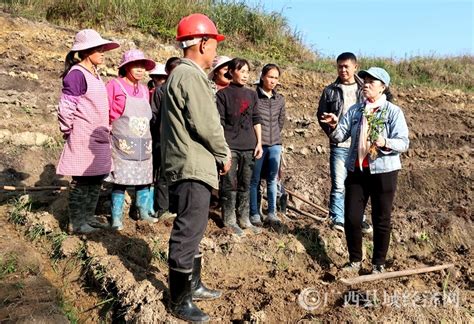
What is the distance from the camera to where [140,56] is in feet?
15.4

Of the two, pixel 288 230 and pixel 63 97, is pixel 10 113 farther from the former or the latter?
pixel 288 230

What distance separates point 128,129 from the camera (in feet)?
15.5

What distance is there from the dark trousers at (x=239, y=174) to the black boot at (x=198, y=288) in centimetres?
147

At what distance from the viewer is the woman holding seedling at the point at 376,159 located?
13.8ft

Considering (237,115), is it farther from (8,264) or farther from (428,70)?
(428,70)

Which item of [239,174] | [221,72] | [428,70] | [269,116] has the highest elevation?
[428,70]

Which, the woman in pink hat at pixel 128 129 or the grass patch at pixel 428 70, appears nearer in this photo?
the woman in pink hat at pixel 128 129

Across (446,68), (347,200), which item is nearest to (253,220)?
(347,200)

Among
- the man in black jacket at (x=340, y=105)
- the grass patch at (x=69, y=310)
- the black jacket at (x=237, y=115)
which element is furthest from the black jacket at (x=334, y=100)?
the grass patch at (x=69, y=310)

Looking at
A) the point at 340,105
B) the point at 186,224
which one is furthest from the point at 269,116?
the point at 186,224

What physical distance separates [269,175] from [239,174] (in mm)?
619

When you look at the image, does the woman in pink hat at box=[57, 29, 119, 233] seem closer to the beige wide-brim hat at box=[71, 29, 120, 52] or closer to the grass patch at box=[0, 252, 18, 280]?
the beige wide-brim hat at box=[71, 29, 120, 52]

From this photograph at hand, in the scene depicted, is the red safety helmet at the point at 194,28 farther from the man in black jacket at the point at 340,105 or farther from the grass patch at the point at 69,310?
the man in black jacket at the point at 340,105

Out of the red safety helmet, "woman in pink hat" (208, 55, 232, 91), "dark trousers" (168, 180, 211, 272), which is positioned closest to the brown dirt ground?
"dark trousers" (168, 180, 211, 272)
